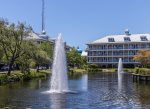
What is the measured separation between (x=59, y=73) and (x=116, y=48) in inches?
5435

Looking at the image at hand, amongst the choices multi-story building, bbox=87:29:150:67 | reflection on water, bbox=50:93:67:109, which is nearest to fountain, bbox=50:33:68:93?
reflection on water, bbox=50:93:67:109

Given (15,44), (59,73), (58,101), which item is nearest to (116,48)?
(15,44)

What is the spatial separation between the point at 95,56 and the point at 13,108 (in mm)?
156680

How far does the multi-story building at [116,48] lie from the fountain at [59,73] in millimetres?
132387

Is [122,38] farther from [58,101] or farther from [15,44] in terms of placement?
[58,101]

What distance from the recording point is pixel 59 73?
4812cm

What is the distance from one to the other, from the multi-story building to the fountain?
13239 centimetres

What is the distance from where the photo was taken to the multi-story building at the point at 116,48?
592ft

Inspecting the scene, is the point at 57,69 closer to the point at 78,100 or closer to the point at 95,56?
the point at 78,100

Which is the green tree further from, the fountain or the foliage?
the fountain

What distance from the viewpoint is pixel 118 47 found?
184 metres

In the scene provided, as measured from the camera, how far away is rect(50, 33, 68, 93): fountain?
47.9m

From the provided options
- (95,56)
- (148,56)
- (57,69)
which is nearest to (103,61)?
(95,56)

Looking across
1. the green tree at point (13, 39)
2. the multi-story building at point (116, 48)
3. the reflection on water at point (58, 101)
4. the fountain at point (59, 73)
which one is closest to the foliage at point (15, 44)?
the green tree at point (13, 39)
